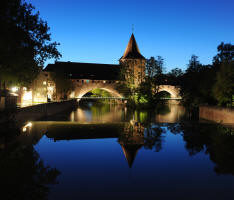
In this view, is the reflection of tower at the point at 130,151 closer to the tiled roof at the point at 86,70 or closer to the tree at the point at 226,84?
the tree at the point at 226,84

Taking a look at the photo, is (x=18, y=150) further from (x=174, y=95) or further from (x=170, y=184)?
(x=174, y=95)

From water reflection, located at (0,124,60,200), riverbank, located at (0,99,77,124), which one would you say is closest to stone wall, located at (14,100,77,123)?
riverbank, located at (0,99,77,124)

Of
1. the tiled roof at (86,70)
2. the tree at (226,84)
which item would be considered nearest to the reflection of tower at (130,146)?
the tree at (226,84)

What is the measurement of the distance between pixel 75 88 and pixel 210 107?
133 ft

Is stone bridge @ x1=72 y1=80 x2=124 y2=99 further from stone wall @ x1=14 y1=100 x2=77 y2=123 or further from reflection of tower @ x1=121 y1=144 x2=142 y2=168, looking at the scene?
reflection of tower @ x1=121 y1=144 x2=142 y2=168

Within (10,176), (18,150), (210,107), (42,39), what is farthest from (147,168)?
(210,107)

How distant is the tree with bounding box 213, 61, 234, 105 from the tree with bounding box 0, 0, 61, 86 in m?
14.7

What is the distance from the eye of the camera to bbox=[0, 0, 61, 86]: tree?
14.2m

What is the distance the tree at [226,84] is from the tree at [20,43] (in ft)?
48.1

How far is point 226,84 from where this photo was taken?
872 inches

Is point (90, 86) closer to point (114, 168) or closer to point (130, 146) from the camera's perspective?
point (130, 146)

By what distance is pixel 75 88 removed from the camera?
5984 centimetres

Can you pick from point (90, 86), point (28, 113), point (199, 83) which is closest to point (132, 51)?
point (90, 86)

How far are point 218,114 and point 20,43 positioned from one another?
17257 millimetres
